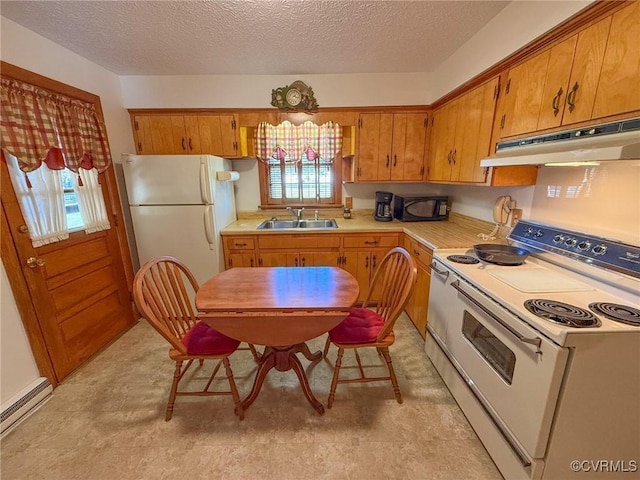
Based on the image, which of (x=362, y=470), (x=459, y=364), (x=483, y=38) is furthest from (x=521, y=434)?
(x=483, y=38)

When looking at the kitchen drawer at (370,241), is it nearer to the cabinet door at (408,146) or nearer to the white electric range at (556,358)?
the cabinet door at (408,146)

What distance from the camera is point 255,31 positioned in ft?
6.34

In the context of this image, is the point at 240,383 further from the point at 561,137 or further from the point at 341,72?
the point at 341,72

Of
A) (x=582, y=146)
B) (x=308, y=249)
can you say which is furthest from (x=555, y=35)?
(x=308, y=249)

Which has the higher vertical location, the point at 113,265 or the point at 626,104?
the point at 626,104

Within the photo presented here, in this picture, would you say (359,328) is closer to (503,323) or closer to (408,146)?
(503,323)

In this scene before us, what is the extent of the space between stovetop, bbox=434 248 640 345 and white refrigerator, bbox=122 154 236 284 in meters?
2.22

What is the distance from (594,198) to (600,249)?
0.33 meters

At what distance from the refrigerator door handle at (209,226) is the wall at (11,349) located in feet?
4.37

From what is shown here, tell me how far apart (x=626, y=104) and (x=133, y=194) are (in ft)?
11.4

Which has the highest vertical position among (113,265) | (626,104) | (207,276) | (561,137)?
(626,104)

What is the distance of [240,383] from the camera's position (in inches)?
77.8

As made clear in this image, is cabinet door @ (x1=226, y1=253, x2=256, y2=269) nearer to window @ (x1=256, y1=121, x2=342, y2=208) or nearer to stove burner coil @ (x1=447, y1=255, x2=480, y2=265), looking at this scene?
window @ (x1=256, y1=121, x2=342, y2=208)

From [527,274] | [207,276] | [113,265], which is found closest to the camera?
[527,274]
